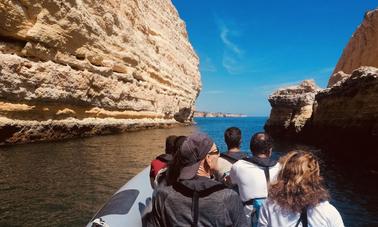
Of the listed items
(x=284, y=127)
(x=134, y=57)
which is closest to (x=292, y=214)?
(x=134, y=57)

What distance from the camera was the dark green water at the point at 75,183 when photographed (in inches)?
292

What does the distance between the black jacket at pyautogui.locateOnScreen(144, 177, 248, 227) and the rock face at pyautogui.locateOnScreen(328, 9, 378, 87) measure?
48381 mm

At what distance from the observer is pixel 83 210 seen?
7574 mm

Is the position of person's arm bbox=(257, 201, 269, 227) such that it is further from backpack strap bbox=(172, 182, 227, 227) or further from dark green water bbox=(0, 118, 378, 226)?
dark green water bbox=(0, 118, 378, 226)

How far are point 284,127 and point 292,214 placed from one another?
3701 centimetres

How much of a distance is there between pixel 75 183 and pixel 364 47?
51.9 meters

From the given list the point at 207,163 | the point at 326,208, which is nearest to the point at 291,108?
the point at 326,208

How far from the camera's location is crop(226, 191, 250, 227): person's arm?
2647 mm

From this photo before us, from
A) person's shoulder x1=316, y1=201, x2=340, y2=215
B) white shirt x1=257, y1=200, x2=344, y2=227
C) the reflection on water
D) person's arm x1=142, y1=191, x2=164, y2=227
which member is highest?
person's shoulder x1=316, y1=201, x2=340, y2=215

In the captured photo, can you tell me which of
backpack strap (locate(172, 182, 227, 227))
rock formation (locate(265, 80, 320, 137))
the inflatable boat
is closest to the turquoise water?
the inflatable boat

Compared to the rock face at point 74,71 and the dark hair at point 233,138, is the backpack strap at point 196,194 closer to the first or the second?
the dark hair at point 233,138

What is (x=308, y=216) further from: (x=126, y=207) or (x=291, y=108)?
(x=291, y=108)

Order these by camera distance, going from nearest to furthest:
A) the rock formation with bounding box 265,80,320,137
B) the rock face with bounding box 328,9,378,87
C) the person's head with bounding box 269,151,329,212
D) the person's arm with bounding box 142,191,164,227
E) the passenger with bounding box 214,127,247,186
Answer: the person's head with bounding box 269,151,329,212, the person's arm with bounding box 142,191,164,227, the passenger with bounding box 214,127,247,186, the rock formation with bounding box 265,80,320,137, the rock face with bounding box 328,9,378,87

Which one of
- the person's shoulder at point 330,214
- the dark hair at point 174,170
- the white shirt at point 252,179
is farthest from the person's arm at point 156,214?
the white shirt at point 252,179
